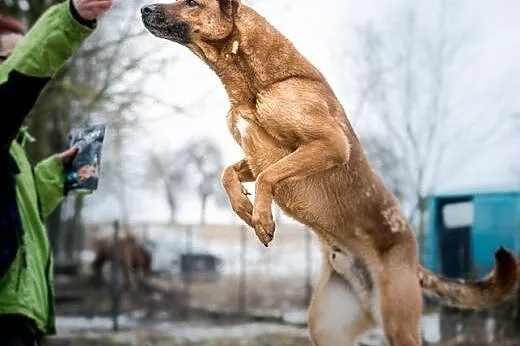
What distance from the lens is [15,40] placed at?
8.07ft

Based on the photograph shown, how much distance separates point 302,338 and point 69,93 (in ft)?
16.4

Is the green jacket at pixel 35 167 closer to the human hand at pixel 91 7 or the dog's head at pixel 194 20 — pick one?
the human hand at pixel 91 7

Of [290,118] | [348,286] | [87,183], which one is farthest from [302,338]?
[290,118]

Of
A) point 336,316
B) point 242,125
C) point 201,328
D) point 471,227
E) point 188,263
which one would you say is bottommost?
point 201,328

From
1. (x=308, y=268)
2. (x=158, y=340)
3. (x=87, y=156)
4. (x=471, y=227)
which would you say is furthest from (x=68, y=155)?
(x=308, y=268)

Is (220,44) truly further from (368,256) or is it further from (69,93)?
(69,93)

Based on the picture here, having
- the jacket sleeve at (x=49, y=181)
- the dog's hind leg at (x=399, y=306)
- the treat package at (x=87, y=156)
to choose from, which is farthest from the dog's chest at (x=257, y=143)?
the jacket sleeve at (x=49, y=181)

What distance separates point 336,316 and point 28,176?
1169 millimetres

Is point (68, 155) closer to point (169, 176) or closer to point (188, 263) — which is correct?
point (188, 263)

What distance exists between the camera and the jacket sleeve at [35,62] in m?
2.05

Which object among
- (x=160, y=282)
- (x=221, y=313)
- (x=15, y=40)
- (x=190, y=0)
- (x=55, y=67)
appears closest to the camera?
(x=190, y=0)

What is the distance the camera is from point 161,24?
52.8 inches

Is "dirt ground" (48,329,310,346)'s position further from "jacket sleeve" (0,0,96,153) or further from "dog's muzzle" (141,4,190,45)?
"dog's muzzle" (141,4,190,45)

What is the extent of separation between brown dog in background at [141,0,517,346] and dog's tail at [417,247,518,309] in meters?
0.24
